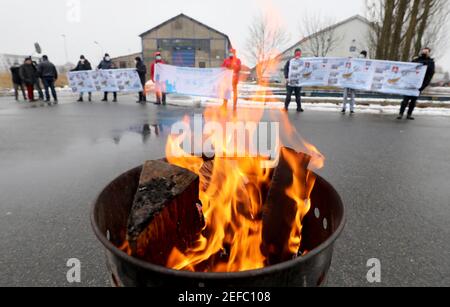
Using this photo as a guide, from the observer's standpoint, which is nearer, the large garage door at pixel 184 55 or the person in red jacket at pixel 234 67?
the person in red jacket at pixel 234 67

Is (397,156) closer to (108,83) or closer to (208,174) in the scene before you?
(208,174)

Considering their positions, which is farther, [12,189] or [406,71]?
[406,71]

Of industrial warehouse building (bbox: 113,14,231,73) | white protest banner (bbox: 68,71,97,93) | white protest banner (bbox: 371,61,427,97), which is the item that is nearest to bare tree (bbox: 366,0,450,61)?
white protest banner (bbox: 371,61,427,97)

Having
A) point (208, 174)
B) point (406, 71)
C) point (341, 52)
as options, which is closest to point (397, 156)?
point (208, 174)

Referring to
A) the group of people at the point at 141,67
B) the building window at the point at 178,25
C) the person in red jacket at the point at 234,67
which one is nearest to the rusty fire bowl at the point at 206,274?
the person in red jacket at the point at 234,67

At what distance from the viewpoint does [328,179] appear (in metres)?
3.85

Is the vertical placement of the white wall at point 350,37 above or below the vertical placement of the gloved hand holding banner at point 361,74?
above

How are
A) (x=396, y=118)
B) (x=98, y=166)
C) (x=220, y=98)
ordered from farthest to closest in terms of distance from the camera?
(x=220, y=98) < (x=396, y=118) < (x=98, y=166)

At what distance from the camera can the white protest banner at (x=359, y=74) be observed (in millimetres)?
9719

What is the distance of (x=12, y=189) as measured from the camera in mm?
3512

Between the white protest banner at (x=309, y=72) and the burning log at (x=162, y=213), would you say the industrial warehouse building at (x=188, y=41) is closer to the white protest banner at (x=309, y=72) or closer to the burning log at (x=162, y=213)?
the white protest banner at (x=309, y=72)

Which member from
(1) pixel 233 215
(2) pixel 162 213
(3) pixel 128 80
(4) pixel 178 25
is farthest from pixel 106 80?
(4) pixel 178 25

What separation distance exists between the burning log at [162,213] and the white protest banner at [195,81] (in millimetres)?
9499

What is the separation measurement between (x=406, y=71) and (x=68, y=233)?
10591mm
